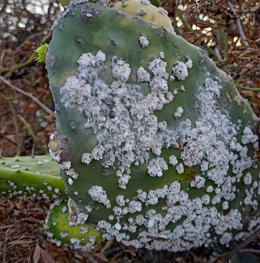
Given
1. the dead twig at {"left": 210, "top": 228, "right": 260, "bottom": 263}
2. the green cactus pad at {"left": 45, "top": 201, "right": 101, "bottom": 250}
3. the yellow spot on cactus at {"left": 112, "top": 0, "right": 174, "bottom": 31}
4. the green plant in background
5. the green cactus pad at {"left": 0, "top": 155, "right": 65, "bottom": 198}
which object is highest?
the yellow spot on cactus at {"left": 112, "top": 0, "right": 174, "bottom": 31}

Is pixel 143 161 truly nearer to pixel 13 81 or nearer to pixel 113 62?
pixel 113 62

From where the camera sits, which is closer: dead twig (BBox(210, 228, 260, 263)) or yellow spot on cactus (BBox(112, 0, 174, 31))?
yellow spot on cactus (BBox(112, 0, 174, 31))

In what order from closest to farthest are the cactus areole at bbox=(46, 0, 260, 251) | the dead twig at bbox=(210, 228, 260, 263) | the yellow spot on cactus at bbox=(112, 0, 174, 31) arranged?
1. the cactus areole at bbox=(46, 0, 260, 251)
2. the yellow spot on cactus at bbox=(112, 0, 174, 31)
3. the dead twig at bbox=(210, 228, 260, 263)

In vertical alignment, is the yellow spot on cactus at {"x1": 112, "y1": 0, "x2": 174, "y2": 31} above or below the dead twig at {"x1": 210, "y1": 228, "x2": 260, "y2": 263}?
above

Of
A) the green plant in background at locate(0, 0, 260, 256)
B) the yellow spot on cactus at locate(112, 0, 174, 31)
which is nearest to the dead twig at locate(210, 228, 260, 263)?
the green plant in background at locate(0, 0, 260, 256)

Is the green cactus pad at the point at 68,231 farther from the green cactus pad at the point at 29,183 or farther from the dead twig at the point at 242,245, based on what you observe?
the dead twig at the point at 242,245


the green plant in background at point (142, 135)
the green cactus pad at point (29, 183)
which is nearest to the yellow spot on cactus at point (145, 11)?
the green plant in background at point (142, 135)

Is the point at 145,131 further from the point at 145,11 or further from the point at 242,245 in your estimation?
the point at 242,245

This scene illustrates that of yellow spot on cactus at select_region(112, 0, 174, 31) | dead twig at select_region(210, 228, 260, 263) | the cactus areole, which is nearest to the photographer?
the cactus areole

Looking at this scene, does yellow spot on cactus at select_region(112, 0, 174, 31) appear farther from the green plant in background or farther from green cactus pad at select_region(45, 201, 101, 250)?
green cactus pad at select_region(45, 201, 101, 250)
